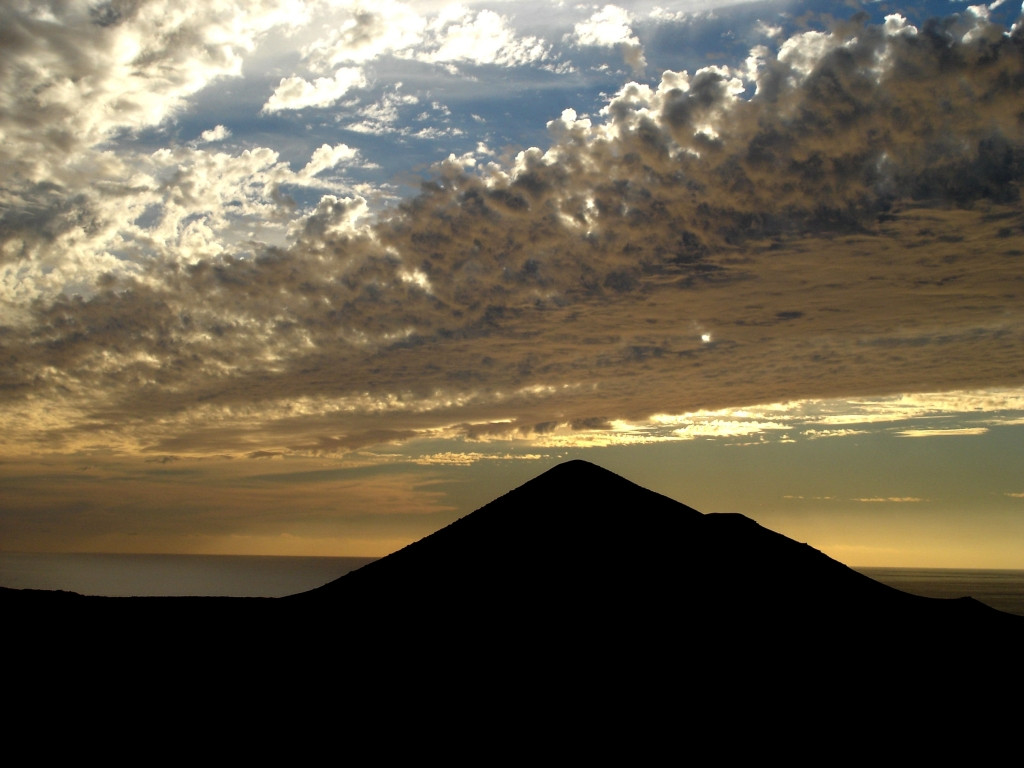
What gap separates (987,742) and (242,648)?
51.7 ft

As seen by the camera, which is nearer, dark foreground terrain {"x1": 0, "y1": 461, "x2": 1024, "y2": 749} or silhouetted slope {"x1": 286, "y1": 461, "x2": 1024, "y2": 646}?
dark foreground terrain {"x1": 0, "y1": 461, "x2": 1024, "y2": 749}

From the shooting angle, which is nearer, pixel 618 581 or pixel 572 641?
pixel 572 641

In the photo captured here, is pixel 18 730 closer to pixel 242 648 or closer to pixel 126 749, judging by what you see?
pixel 126 749

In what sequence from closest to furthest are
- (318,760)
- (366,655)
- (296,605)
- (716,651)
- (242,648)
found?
(318,760), (716,651), (366,655), (242,648), (296,605)

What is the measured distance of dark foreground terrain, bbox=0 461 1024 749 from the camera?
15.1 meters

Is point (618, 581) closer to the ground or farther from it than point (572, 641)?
farther from it

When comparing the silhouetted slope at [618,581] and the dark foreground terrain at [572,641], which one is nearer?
the dark foreground terrain at [572,641]

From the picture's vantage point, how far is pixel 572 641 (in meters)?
16.3

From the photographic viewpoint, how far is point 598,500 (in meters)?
21.2

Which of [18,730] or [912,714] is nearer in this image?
[912,714]

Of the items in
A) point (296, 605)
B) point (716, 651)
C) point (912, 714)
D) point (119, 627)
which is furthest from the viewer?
point (119, 627)

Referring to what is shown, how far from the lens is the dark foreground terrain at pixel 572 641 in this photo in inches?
594

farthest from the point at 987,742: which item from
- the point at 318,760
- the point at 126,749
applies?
the point at 126,749

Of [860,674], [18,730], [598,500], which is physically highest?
[598,500]
